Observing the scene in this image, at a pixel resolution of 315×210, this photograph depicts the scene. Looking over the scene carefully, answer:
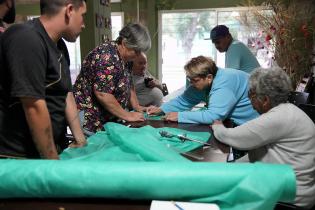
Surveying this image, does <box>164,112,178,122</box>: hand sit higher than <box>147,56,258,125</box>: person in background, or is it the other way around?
<box>147,56,258,125</box>: person in background

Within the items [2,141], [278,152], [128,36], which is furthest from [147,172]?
[128,36]

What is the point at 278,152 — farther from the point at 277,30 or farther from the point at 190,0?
the point at 190,0

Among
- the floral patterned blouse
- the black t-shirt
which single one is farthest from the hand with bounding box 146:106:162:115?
the black t-shirt

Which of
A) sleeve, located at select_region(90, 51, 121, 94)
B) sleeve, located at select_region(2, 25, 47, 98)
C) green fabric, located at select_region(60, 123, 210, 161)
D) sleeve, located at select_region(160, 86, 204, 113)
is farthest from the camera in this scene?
sleeve, located at select_region(160, 86, 204, 113)

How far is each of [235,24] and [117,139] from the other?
17.9 ft

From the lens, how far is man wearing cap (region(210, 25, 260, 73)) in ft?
11.8

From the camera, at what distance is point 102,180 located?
896 millimetres

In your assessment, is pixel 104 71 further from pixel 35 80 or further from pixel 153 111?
pixel 35 80

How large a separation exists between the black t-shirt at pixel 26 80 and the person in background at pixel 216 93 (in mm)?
892

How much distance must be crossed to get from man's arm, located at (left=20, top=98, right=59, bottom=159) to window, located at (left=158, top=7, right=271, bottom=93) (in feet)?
17.9

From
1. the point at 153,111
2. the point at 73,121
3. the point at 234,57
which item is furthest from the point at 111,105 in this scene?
the point at 234,57

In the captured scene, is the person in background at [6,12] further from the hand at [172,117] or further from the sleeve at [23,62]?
the hand at [172,117]

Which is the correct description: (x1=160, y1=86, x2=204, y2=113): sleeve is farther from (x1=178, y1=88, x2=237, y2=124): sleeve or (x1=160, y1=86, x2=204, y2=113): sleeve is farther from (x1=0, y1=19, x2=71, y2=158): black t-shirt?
(x1=0, y1=19, x2=71, y2=158): black t-shirt

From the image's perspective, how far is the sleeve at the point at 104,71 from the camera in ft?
6.02
